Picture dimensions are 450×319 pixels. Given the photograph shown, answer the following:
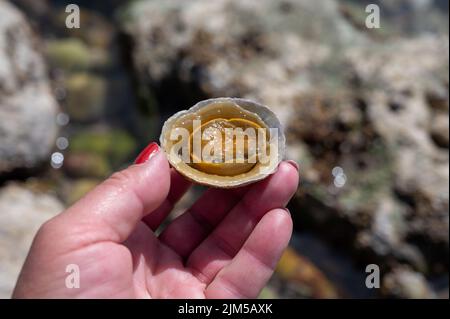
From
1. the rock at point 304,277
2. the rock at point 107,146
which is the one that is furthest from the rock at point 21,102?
the rock at point 304,277

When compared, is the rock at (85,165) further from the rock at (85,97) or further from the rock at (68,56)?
the rock at (68,56)

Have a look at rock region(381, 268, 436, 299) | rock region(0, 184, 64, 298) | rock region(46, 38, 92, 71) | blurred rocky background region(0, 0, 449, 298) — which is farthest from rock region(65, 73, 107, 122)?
rock region(381, 268, 436, 299)

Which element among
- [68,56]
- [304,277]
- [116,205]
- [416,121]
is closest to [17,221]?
[116,205]

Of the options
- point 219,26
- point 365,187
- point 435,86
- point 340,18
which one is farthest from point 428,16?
point 365,187

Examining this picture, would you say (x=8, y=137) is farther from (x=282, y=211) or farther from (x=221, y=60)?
(x=282, y=211)

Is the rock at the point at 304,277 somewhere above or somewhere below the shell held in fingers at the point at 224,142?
below

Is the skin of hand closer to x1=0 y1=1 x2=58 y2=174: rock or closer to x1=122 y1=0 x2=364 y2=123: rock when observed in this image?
x1=122 y1=0 x2=364 y2=123: rock
